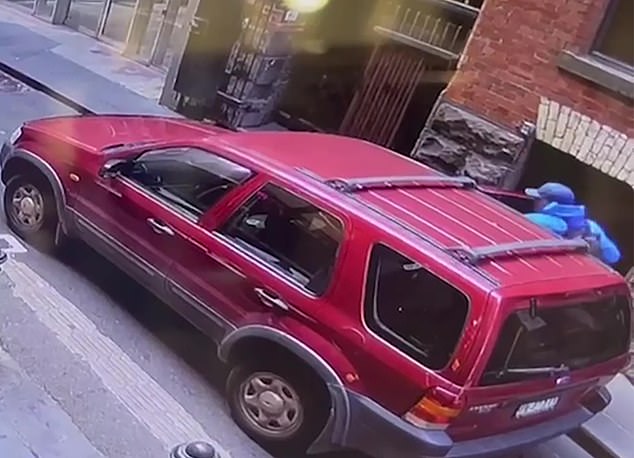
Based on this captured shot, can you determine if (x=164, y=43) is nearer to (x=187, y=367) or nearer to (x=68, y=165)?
(x=68, y=165)

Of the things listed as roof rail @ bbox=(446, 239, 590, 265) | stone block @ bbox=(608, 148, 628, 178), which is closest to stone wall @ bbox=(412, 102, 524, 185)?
stone block @ bbox=(608, 148, 628, 178)

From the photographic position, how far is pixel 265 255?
18.9 feet

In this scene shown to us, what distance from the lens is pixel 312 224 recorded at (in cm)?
562

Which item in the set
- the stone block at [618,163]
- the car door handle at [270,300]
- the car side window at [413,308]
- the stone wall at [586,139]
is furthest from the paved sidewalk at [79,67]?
the car side window at [413,308]

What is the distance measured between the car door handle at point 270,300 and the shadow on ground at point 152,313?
88 cm

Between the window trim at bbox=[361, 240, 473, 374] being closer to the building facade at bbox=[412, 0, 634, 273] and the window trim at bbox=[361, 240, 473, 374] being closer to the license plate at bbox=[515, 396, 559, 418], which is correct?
the license plate at bbox=[515, 396, 559, 418]

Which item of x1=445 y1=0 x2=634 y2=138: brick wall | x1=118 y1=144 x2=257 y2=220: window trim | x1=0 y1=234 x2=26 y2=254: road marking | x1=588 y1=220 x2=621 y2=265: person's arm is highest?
x1=445 y1=0 x2=634 y2=138: brick wall

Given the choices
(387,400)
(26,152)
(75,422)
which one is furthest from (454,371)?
(26,152)

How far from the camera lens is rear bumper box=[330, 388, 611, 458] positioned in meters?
4.93

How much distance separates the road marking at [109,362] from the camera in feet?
18.6

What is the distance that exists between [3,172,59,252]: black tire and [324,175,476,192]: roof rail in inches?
97.0

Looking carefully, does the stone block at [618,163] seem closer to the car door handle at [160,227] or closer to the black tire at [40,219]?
the car door handle at [160,227]

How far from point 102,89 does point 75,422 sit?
27.7ft

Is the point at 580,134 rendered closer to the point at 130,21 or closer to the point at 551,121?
the point at 551,121
